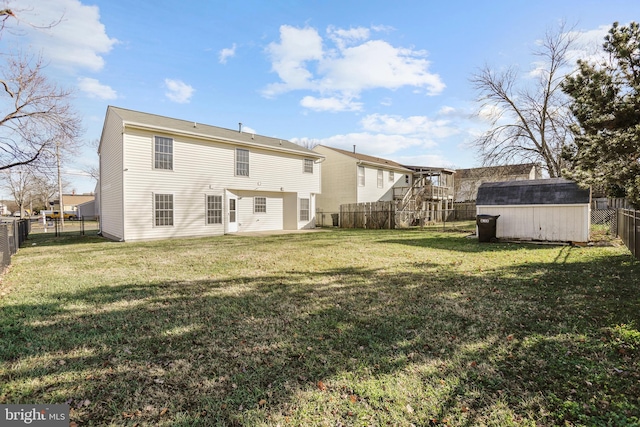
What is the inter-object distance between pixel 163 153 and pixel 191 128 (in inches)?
94.0

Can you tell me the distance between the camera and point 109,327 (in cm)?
392

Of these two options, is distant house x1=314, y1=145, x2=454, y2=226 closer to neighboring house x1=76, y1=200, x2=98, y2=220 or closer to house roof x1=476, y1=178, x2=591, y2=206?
house roof x1=476, y1=178, x2=591, y2=206

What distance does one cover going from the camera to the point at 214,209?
54.4ft

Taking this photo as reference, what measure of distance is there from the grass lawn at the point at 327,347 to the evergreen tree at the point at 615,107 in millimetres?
2244

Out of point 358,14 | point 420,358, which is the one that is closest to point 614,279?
point 420,358

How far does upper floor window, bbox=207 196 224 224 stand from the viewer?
16375 mm

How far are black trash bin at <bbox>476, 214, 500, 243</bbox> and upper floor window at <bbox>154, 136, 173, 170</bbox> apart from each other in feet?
48.2

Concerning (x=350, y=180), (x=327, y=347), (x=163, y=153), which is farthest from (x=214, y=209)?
(x=327, y=347)

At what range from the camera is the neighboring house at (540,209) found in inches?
437

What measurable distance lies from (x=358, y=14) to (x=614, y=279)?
38.0ft

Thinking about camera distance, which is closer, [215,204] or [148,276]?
[148,276]

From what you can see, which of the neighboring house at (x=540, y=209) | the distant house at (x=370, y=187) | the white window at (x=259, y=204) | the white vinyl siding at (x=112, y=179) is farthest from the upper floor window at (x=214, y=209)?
the neighboring house at (x=540, y=209)

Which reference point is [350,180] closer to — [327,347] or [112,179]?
[112,179]

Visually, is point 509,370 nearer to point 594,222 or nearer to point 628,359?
point 628,359
